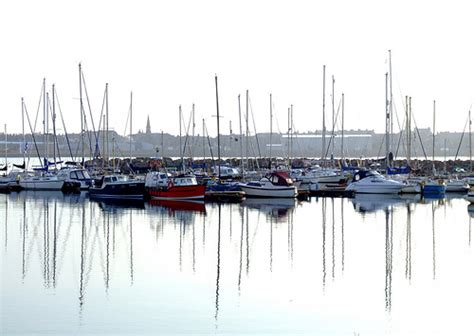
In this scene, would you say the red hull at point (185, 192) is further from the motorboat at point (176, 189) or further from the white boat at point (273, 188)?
the white boat at point (273, 188)

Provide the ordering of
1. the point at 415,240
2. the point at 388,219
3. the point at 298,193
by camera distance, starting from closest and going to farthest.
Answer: the point at 415,240 → the point at 388,219 → the point at 298,193

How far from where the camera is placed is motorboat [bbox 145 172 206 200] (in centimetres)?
4325

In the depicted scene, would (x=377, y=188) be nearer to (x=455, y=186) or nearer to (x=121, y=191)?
(x=455, y=186)

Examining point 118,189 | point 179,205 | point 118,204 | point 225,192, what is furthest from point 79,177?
point 179,205

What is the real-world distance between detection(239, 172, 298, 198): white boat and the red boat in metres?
2.83

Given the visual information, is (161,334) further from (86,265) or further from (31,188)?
(31,188)

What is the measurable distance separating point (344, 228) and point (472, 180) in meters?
22.0

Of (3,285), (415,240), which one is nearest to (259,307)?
(3,285)

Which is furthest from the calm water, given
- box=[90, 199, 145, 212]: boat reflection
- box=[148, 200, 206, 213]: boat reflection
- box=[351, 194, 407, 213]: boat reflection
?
box=[351, 194, 407, 213]: boat reflection

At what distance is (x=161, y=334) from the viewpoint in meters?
15.5

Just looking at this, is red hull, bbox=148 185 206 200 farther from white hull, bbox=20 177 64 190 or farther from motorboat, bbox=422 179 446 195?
motorboat, bbox=422 179 446 195

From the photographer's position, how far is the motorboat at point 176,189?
1703 inches

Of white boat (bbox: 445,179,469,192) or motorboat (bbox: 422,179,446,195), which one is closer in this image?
motorboat (bbox: 422,179,446,195)

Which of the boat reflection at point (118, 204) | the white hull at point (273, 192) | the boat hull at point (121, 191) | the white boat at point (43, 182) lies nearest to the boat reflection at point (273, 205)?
the white hull at point (273, 192)
